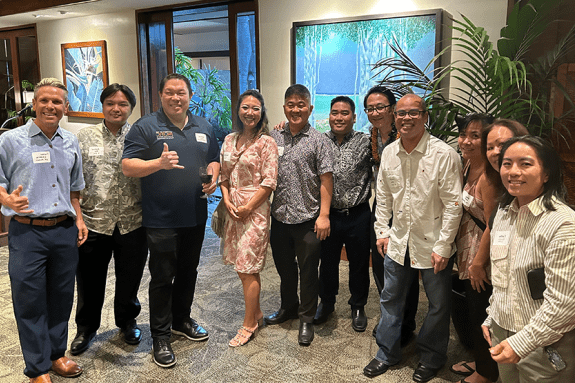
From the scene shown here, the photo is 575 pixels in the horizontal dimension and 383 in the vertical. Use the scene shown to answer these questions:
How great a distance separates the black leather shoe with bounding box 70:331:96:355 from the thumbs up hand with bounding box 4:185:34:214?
1078mm

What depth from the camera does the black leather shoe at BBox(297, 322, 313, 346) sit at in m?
3.10

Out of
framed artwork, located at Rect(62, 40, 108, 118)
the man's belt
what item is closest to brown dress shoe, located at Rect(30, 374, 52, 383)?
the man's belt

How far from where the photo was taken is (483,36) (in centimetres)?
287

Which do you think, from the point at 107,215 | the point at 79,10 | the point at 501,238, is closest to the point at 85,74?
the point at 79,10

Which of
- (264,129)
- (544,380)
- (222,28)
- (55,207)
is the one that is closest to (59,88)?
(55,207)

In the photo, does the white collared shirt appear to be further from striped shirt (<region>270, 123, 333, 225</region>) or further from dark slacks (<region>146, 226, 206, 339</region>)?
dark slacks (<region>146, 226, 206, 339</region>)

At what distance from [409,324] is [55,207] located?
7.59 ft

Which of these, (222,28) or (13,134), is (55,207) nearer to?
(13,134)

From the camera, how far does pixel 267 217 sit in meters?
3.05

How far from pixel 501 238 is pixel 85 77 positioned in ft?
22.1

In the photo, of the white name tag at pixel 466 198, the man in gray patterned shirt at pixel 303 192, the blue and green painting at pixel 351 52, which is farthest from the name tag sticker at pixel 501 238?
the blue and green painting at pixel 351 52

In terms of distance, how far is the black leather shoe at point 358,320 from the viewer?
10.9ft

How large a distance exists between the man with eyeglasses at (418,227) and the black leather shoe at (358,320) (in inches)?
20.2

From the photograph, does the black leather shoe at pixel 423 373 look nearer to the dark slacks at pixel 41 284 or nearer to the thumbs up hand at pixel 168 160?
the thumbs up hand at pixel 168 160
